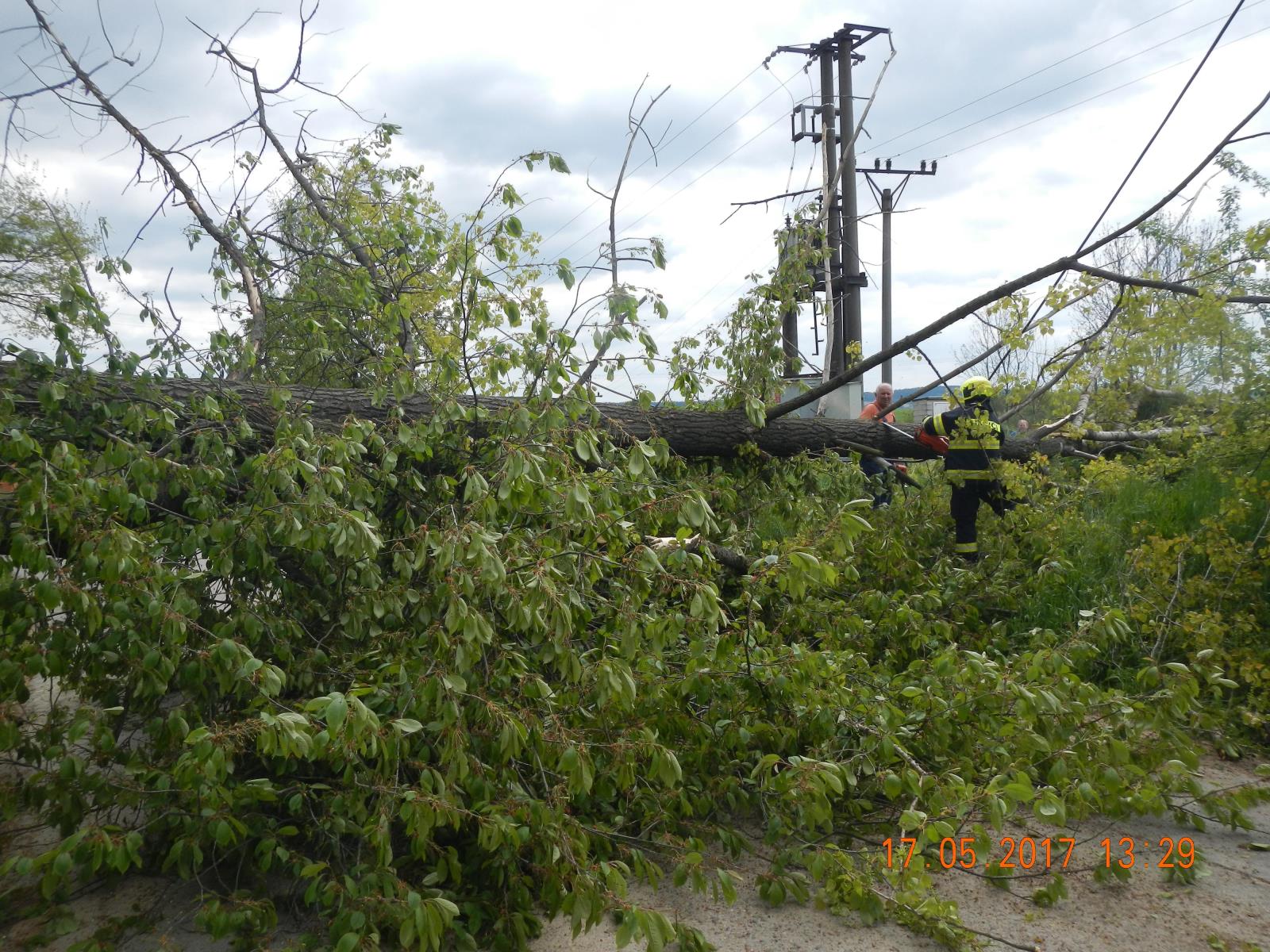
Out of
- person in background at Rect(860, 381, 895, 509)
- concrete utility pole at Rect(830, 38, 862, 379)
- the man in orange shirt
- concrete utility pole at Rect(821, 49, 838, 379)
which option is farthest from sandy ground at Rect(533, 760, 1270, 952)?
concrete utility pole at Rect(830, 38, 862, 379)

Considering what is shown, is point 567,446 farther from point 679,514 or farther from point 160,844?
point 160,844

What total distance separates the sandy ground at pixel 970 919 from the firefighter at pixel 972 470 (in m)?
3.22

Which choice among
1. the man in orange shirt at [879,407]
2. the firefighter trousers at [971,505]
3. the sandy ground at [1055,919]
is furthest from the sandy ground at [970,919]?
the man in orange shirt at [879,407]

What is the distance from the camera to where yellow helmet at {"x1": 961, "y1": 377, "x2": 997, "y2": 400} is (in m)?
6.48

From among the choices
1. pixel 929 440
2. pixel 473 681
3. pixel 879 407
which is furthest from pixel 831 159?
pixel 473 681

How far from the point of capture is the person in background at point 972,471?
20.4 ft

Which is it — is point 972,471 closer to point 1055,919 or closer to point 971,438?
point 971,438

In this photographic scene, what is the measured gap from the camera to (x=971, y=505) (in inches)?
250

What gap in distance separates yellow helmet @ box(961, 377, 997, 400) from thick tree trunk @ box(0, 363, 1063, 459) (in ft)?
1.81

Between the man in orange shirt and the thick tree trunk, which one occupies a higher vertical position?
the man in orange shirt

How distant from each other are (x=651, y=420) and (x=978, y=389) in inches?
101

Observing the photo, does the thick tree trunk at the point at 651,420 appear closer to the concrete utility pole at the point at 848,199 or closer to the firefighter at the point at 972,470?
the firefighter at the point at 972,470
